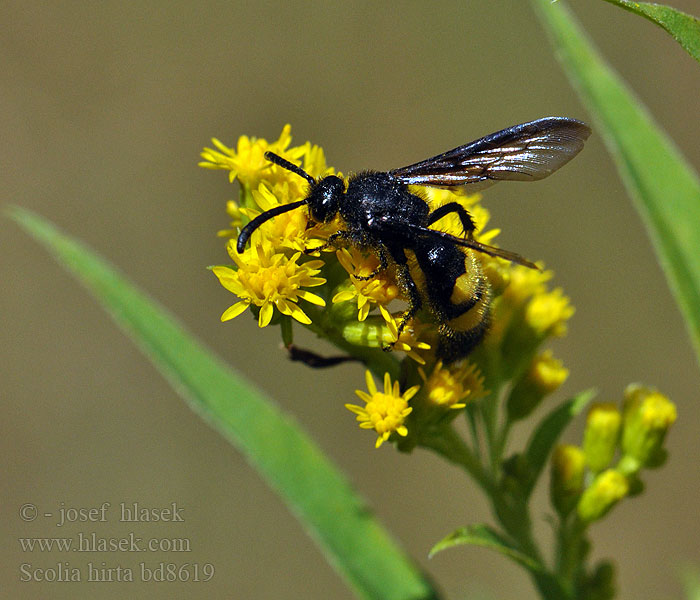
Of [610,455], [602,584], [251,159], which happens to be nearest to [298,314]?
[251,159]

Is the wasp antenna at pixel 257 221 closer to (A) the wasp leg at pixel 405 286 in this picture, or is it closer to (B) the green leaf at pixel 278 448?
(A) the wasp leg at pixel 405 286

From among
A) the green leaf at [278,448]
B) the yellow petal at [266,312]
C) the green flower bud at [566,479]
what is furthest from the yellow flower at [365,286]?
the green flower bud at [566,479]

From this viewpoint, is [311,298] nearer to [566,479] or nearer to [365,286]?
[365,286]

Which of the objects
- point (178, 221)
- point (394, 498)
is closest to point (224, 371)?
point (394, 498)

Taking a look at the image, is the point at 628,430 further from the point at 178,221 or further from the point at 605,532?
the point at 178,221

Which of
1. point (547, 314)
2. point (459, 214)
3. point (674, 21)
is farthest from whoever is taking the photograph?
point (547, 314)

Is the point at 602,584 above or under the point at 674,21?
under

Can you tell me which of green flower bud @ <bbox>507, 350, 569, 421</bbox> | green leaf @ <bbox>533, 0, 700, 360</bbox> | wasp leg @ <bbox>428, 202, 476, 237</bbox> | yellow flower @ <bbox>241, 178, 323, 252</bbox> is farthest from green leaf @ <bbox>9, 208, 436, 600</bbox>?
green leaf @ <bbox>533, 0, 700, 360</bbox>
